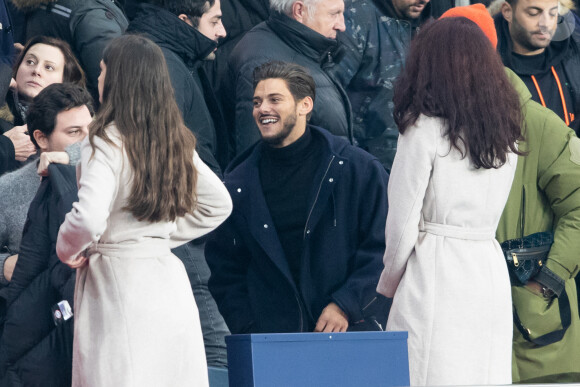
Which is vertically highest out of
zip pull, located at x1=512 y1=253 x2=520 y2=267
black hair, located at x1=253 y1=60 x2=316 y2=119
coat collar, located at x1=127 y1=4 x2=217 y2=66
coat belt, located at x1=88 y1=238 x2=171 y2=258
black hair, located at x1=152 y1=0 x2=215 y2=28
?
black hair, located at x1=152 y1=0 x2=215 y2=28

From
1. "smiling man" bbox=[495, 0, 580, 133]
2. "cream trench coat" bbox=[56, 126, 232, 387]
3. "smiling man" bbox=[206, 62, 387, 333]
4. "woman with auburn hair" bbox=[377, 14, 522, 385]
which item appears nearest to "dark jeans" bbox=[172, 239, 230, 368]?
"smiling man" bbox=[206, 62, 387, 333]

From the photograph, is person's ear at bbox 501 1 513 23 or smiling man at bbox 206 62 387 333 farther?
person's ear at bbox 501 1 513 23

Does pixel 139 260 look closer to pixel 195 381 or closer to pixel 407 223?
pixel 195 381

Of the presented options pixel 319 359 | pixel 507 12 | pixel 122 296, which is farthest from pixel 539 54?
pixel 122 296

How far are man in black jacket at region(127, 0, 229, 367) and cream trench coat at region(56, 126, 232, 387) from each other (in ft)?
4.06

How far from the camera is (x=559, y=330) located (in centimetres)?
482

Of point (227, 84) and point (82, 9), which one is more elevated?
point (82, 9)

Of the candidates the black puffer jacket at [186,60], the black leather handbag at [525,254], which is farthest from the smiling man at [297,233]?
the black leather handbag at [525,254]

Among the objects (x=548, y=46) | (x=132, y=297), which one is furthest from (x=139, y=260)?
(x=548, y=46)

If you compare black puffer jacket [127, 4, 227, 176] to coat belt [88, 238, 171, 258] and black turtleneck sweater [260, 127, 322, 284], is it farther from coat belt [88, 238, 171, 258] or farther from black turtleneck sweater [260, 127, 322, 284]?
coat belt [88, 238, 171, 258]

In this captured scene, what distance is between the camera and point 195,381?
156 inches

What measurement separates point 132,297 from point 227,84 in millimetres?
2198

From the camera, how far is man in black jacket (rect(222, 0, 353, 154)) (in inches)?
217

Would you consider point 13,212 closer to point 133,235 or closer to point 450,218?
point 133,235
